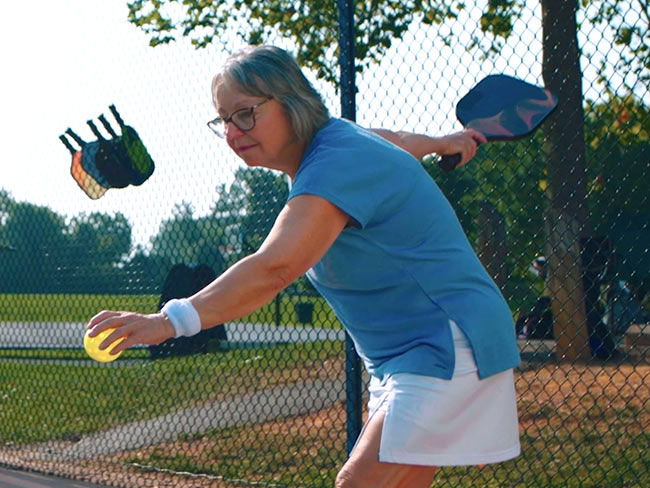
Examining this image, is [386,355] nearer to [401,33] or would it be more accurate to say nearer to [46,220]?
[401,33]

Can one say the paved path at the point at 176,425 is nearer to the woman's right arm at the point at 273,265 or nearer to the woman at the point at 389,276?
the woman at the point at 389,276

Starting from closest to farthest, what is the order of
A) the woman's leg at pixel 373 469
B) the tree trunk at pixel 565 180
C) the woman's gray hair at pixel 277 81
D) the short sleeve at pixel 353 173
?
the short sleeve at pixel 353 173
the woman's leg at pixel 373 469
the woman's gray hair at pixel 277 81
the tree trunk at pixel 565 180

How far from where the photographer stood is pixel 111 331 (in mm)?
2238

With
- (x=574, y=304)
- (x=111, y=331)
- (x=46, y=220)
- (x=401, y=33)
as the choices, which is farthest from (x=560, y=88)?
(x=46, y=220)

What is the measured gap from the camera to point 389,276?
2.62 metres

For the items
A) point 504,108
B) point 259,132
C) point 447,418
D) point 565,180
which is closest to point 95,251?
point 565,180

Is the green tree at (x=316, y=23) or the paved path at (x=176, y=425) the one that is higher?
the green tree at (x=316, y=23)

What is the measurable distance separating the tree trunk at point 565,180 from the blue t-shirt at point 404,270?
2452mm

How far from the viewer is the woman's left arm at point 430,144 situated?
130 inches

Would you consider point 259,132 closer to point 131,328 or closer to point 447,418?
point 131,328

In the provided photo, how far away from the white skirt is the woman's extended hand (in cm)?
64

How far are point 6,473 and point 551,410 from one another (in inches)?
139

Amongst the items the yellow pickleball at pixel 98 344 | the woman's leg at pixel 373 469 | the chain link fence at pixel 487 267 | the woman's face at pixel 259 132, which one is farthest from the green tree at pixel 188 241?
the yellow pickleball at pixel 98 344

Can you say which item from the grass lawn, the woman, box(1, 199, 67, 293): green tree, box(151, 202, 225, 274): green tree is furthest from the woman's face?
box(1, 199, 67, 293): green tree
